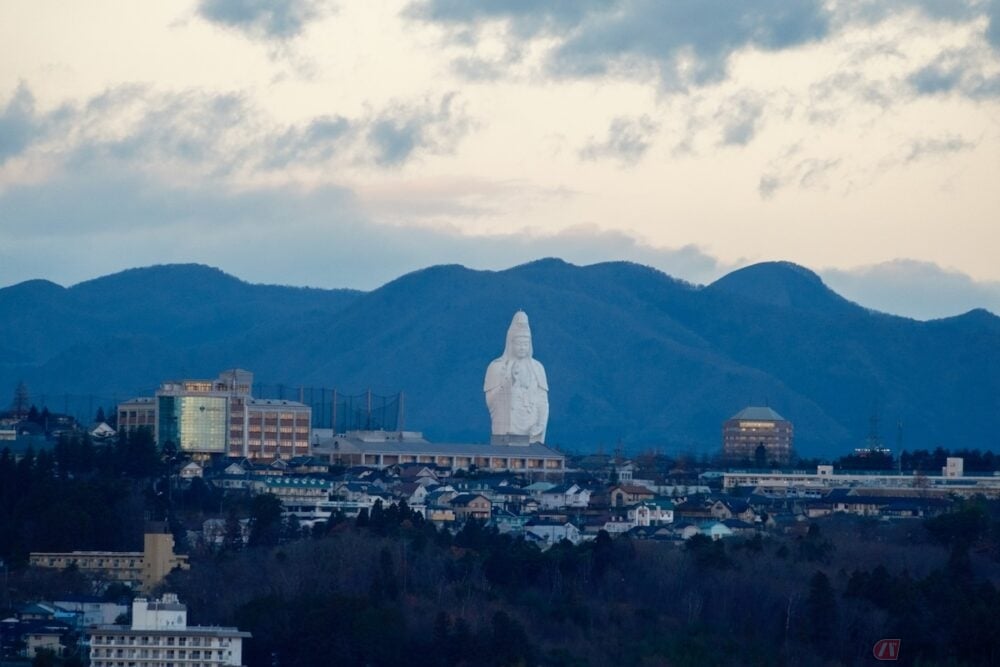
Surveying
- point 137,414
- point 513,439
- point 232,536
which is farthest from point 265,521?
point 513,439

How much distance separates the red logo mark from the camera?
6384 cm

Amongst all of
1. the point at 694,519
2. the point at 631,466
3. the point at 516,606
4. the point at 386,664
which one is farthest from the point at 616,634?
the point at 631,466

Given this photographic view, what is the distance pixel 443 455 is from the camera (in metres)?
105

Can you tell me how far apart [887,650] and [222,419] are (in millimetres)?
41356

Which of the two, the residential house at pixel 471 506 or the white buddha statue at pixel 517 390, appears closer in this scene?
the residential house at pixel 471 506

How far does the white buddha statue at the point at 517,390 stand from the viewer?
103 m

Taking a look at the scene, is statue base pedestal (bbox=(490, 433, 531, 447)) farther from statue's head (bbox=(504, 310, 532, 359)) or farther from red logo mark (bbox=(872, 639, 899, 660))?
red logo mark (bbox=(872, 639, 899, 660))

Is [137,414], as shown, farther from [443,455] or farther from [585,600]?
[585,600]

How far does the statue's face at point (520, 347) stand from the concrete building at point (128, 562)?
33955mm

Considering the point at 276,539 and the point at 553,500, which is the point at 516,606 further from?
the point at 553,500

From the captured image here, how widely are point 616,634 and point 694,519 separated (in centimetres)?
2154

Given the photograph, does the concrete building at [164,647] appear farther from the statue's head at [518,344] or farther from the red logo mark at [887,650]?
the statue's head at [518,344]

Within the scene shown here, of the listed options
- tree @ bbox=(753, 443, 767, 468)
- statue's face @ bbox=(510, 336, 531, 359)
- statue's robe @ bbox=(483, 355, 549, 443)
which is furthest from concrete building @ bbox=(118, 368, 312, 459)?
tree @ bbox=(753, 443, 767, 468)

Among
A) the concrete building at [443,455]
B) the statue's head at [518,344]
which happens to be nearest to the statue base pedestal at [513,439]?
the concrete building at [443,455]
